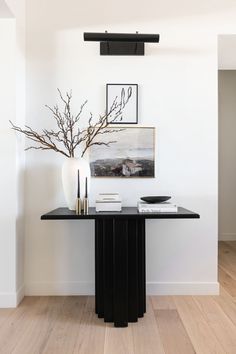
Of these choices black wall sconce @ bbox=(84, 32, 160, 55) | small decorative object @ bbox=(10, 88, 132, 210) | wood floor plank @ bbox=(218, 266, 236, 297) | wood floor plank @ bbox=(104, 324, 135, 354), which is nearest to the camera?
wood floor plank @ bbox=(104, 324, 135, 354)

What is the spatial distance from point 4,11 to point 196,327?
2.67 metres

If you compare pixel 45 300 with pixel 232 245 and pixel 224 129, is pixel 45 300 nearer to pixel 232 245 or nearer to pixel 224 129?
pixel 232 245

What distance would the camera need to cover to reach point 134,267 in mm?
2199

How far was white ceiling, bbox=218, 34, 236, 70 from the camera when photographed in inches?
110

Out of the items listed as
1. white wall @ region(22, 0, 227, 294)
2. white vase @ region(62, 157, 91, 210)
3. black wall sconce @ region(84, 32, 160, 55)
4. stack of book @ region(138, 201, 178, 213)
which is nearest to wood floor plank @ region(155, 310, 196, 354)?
white wall @ region(22, 0, 227, 294)

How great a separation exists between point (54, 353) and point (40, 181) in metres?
1.38

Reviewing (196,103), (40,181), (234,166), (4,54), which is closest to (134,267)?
(40,181)

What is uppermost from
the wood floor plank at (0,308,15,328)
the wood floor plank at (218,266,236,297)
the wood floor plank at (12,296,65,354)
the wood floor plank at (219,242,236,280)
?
the wood floor plank at (219,242,236,280)

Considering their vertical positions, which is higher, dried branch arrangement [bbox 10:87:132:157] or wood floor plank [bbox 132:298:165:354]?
dried branch arrangement [bbox 10:87:132:157]

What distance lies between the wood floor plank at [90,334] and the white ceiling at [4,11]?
2.35 m

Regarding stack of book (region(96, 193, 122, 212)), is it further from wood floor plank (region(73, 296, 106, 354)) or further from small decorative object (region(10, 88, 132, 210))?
wood floor plank (region(73, 296, 106, 354))

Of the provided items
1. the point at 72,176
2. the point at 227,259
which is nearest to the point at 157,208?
the point at 72,176

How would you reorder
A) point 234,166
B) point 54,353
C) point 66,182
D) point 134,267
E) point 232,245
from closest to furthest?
point 54,353
point 134,267
point 66,182
point 232,245
point 234,166

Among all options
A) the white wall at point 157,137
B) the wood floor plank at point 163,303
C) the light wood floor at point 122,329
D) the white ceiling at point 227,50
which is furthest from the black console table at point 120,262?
the white ceiling at point 227,50
